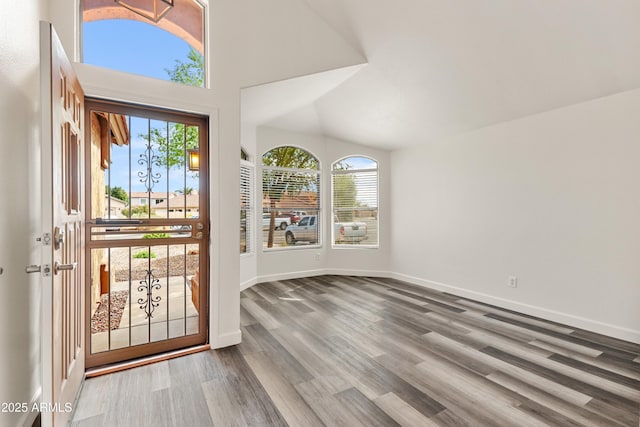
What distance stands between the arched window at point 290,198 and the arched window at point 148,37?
2.47 meters

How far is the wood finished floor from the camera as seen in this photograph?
181cm

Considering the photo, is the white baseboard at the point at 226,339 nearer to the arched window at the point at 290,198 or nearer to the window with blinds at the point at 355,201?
the arched window at the point at 290,198

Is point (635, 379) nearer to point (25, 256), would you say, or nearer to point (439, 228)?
point (439, 228)

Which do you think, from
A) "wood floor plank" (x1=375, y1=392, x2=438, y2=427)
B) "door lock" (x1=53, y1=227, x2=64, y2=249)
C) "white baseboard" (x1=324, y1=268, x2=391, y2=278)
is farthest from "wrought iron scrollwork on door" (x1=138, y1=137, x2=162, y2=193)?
"white baseboard" (x1=324, y1=268, x2=391, y2=278)

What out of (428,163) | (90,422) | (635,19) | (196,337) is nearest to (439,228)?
(428,163)

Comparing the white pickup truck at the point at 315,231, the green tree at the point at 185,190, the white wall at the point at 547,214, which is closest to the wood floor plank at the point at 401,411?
the green tree at the point at 185,190

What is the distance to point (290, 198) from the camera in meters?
5.45

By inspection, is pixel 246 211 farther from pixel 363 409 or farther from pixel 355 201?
pixel 363 409

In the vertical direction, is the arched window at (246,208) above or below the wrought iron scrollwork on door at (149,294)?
above

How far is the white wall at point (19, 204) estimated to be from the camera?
58.9 inches

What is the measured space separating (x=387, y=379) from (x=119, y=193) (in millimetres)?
2537

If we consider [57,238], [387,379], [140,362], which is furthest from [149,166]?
[387,379]

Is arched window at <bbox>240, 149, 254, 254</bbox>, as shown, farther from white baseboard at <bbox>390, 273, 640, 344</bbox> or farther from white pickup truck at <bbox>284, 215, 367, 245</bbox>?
white baseboard at <bbox>390, 273, 640, 344</bbox>

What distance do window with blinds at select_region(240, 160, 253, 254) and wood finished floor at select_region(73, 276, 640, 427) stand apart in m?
1.58
